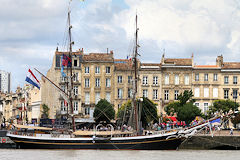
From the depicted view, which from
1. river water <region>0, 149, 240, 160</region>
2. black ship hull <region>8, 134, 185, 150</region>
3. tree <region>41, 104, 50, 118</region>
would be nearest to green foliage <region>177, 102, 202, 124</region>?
black ship hull <region>8, 134, 185, 150</region>

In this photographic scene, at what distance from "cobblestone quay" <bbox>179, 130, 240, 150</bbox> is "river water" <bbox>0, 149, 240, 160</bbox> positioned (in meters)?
4.23

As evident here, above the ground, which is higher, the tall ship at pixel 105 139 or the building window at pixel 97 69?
the building window at pixel 97 69

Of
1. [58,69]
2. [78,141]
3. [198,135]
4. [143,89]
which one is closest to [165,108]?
[143,89]

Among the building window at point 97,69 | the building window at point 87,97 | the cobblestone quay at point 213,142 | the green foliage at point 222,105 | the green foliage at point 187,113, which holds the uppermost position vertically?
the building window at point 97,69

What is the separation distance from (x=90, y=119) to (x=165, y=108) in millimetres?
11842

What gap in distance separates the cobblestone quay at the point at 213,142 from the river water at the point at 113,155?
423 centimetres

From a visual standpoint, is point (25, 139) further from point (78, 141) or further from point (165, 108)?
point (165, 108)

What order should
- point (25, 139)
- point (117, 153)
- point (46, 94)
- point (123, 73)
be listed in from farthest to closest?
point (46, 94), point (123, 73), point (25, 139), point (117, 153)

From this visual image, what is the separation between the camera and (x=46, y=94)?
108062mm

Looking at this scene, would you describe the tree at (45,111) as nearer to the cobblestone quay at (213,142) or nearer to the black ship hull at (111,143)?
the black ship hull at (111,143)

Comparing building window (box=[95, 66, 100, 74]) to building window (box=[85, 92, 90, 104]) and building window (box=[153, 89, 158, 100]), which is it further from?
building window (box=[153, 89, 158, 100])

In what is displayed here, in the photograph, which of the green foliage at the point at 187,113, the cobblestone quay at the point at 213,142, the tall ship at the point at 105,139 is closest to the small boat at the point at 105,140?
the tall ship at the point at 105,139

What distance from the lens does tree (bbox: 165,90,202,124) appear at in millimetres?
85425

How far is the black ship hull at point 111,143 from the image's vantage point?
61562mm
